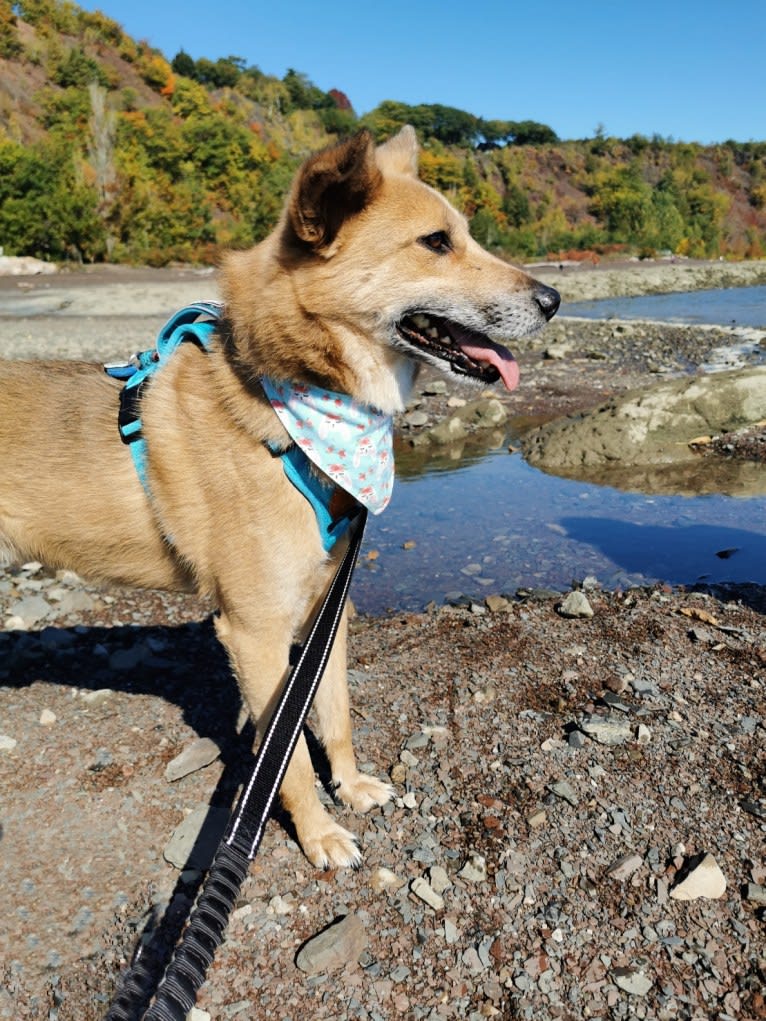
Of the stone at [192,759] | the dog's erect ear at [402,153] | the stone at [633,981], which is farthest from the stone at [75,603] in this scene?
the stone at [633,981]

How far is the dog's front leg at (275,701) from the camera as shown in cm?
331

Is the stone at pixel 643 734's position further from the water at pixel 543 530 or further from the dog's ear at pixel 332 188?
the dog's ear at pixel 332 188

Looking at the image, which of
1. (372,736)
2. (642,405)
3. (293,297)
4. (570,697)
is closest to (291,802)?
(372,736)

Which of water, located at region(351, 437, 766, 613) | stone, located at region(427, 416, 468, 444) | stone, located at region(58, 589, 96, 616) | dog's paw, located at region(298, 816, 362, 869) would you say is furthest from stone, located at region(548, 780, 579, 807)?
stone, located at region(427, 416, 468, 444)

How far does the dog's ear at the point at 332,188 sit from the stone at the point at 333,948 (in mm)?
2762

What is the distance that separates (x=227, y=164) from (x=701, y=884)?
257ft

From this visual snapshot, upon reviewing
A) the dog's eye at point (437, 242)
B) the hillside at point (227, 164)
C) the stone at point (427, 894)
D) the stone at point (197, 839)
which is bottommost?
the stone at point (197, 839)

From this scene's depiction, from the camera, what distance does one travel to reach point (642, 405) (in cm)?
1052

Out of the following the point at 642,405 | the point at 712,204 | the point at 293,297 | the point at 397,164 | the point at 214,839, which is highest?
the point at 712,204

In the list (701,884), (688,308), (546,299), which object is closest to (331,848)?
(701,884)

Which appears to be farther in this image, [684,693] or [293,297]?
[684,693]

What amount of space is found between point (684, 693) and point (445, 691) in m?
1.39

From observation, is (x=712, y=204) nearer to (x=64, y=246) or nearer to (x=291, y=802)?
(x=64, y=246)

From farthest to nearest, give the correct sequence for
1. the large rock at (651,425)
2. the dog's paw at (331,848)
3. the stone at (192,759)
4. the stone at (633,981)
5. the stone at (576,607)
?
the large rock at (651,425)
the stone at (576,607)
the stone at (192,759)
the dog's paw at (331,848)
the stone at (633,981)
